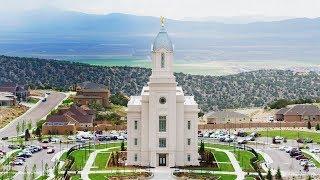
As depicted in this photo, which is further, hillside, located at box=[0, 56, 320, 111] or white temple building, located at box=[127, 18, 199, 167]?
hillside, located at box=[0, 56, 320, 111]

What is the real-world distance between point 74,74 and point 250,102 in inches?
1943

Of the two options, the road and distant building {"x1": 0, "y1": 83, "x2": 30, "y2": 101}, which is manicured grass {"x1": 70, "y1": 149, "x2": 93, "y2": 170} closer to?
the road

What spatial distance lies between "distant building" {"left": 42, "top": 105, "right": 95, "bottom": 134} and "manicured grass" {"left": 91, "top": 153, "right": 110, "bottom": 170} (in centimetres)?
1559

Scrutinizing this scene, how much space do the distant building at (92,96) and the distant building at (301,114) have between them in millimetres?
26831

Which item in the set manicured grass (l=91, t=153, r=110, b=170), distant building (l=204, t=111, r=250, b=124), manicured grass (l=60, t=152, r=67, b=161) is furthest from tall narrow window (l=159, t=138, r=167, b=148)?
distant building (l=204, t=111, r=250, b=124)

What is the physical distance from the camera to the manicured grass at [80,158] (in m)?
74.7

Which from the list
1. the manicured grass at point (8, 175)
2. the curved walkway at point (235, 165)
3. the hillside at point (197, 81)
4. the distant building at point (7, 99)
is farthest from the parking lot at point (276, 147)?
the hillside at point (197, 81)

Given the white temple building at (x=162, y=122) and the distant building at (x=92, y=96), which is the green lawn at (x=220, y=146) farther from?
the distant building at (x=92, y=96)

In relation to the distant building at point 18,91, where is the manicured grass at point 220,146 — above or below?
below

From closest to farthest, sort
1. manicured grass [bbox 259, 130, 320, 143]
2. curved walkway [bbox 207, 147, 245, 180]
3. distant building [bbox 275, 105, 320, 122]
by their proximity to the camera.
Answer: curved walkway [bbox 207, 147, 245, 180]
manicured grass [bbox 259, 130, 320, 143]
distant building [bbox 275, 105, 320, 122]

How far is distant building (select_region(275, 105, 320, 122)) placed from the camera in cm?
10788

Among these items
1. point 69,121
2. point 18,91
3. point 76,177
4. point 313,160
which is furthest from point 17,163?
point 18,91

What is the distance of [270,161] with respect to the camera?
257 feet

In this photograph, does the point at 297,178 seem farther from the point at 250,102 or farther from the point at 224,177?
the point at 250,102
